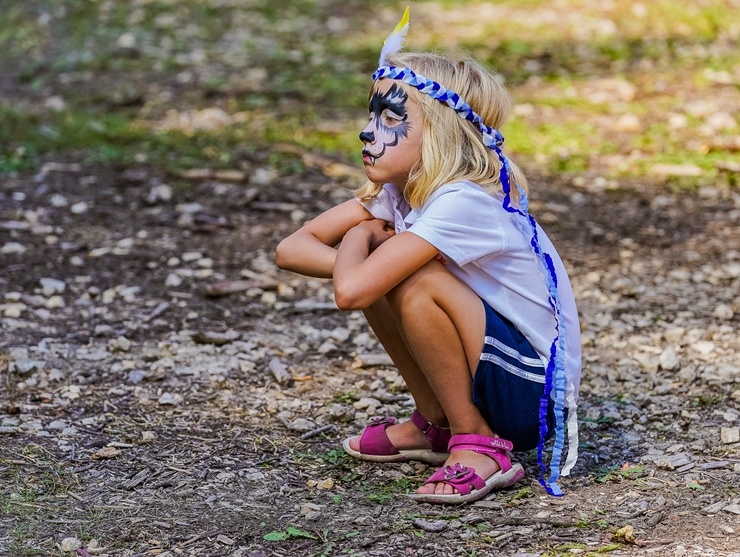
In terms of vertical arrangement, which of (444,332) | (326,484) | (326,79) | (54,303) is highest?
(444,332)

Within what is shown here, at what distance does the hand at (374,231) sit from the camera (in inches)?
129

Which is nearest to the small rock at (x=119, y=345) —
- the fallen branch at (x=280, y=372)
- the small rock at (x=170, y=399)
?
the small rock at (x=170, y=399)

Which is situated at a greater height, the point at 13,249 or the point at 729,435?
the point at 729,435

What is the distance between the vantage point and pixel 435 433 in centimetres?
344

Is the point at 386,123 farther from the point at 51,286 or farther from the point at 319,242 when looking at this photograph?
the point at 51,286

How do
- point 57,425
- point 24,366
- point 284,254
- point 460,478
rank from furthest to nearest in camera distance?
point 24,366 → point 57,425 → point 284,254 → point 460,478

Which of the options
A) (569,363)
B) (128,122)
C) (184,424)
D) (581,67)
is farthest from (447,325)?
(581,67)

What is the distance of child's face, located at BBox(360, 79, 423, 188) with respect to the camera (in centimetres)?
321

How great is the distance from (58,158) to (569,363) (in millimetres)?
4583

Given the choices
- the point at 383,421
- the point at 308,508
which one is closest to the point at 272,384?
the point at 383,421

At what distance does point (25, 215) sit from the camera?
584cm

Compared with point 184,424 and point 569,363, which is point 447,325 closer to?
point 569,363

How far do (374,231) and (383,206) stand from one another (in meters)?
0.11

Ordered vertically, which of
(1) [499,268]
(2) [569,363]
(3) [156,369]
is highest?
(1) [499,268]
